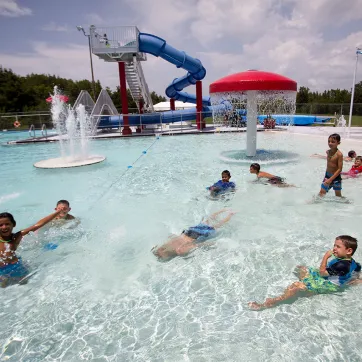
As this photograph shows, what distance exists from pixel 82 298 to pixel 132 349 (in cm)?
97

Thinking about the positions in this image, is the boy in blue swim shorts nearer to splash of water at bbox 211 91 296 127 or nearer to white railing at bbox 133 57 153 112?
splash of water at bbox 211 91 296 127

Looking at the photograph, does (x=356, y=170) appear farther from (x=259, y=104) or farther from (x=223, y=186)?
(x=259, y=104)

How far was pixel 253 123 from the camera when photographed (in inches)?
398

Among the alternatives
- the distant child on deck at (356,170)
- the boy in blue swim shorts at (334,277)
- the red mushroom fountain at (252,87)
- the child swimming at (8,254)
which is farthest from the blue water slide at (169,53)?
the boy in blue swim shorts at (334,277)

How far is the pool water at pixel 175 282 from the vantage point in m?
2.52

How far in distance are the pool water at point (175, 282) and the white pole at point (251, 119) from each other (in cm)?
343

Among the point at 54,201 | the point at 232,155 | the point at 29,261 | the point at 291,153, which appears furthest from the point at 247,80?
the point at 29,261

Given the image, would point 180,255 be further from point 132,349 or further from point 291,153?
point 291,153

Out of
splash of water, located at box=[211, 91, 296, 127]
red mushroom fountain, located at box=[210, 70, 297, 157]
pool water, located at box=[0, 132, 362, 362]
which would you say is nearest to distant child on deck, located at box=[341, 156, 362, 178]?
pool water, located at box=[0, 132, 362, 362]

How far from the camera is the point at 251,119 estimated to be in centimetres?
1012

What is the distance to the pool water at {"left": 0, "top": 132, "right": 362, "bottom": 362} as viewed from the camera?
252cm

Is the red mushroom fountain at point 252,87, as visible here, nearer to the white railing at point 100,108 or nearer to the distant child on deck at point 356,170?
the distant child on deck at point 356,170

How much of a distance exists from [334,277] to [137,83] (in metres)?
19.0

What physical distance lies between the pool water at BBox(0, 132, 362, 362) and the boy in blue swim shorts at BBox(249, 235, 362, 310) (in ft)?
A: 0.31
